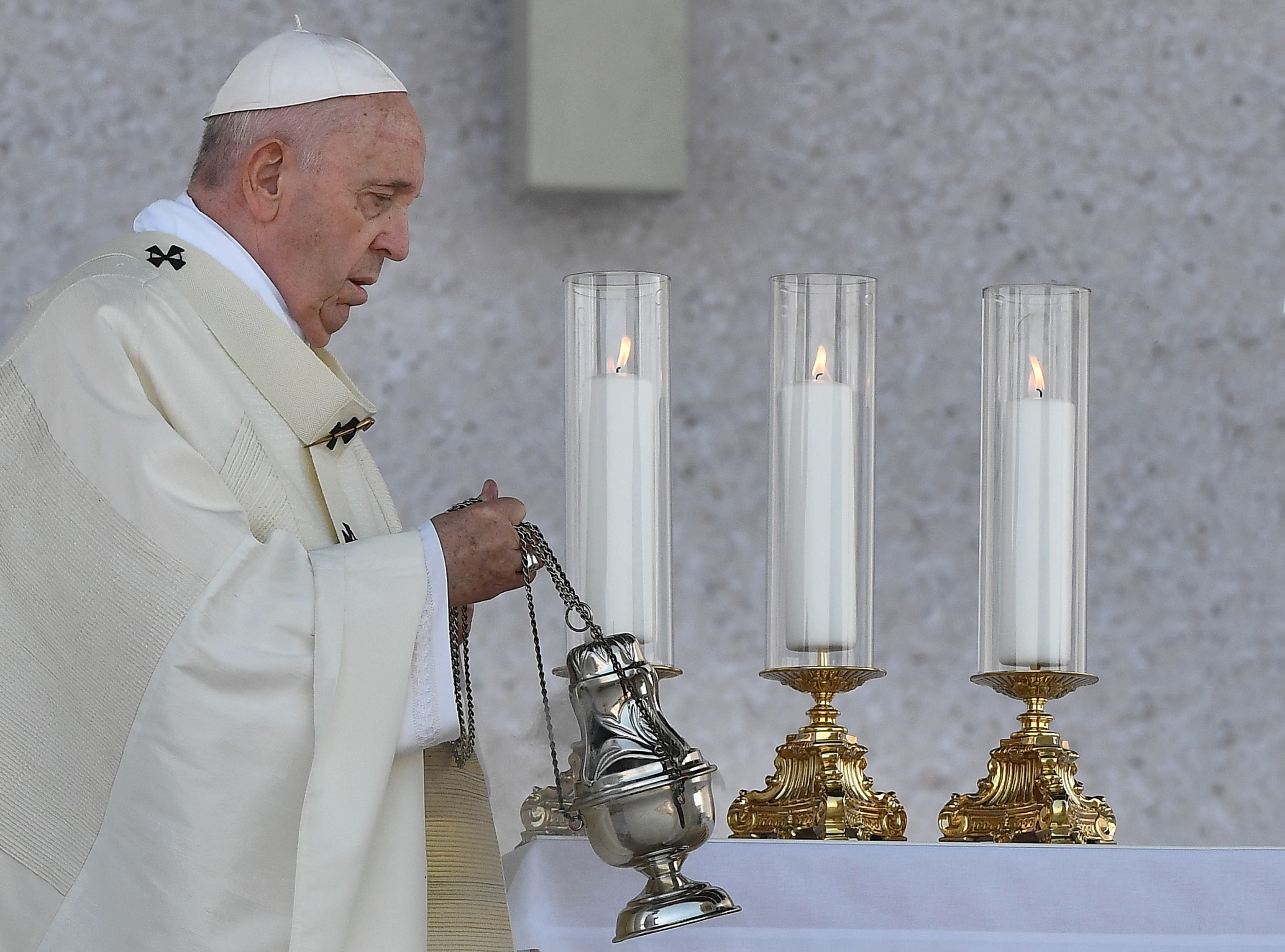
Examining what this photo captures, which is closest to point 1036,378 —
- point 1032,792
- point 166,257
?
point 1032,792

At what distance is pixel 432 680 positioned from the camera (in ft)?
6.12

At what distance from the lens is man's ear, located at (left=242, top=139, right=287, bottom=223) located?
7.03ft

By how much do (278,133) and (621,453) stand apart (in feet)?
1.71

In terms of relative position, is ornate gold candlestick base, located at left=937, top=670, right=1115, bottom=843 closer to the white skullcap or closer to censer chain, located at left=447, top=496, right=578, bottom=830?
censer chain, located at left=447, top=496, right=578, bottom=830

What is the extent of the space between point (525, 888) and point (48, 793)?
1.62 ft

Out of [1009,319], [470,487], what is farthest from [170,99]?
[1009,319]

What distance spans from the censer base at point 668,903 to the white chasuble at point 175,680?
0.21m

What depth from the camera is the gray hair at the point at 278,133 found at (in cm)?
215

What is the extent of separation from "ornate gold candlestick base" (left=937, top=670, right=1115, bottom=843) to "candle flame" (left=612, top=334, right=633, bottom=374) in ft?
1.77

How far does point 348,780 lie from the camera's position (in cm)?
178

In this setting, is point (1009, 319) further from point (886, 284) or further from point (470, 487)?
point (470, 487)

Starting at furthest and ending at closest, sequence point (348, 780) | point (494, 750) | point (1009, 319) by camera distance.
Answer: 1. point (494, 750)
2. point (1009, 319)
3. point (348, 780)

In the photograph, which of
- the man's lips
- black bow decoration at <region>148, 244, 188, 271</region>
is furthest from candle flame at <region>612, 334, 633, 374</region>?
black bow decoration at <region>148, 244, 188, 271</region>

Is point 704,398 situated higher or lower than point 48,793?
higher
